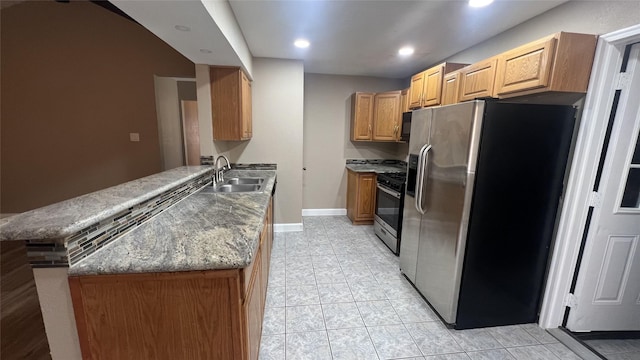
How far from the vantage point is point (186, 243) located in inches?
47.5

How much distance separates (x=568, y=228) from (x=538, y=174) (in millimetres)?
470

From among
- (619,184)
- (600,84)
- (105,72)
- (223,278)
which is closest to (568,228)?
Result: (619,184)

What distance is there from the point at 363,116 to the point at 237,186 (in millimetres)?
2473

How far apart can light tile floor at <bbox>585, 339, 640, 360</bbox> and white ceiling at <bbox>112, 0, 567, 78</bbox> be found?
260 cm

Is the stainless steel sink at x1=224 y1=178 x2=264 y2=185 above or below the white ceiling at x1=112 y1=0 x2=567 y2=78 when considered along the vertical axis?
below

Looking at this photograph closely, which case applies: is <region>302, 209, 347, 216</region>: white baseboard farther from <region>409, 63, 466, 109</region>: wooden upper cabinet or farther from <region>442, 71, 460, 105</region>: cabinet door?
<region>442, 71, 460, 105</region>: cabinet door

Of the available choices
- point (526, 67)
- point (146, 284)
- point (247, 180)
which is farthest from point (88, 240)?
point (526, 67)

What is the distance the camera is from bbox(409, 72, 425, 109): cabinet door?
10.6ft

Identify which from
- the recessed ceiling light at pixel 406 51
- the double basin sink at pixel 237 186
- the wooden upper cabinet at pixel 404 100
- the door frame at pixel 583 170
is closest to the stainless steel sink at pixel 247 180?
the double basin sink at pixel 237 186

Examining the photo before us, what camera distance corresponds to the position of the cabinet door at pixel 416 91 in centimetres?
322

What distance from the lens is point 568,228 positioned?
1.88 meters

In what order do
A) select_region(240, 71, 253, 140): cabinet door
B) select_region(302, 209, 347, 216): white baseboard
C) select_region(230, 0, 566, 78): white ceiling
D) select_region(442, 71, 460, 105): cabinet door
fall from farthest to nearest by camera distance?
select_region(302, 209, 347, 216): white baseboard, select_region(240, 71, 253, 140): cabinet door, select_region(442, 71, 460, 105): cabinet door, select_region(230, 0, 566, 78): white ceiling

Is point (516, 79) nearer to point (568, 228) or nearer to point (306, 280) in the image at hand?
point (568, 228)

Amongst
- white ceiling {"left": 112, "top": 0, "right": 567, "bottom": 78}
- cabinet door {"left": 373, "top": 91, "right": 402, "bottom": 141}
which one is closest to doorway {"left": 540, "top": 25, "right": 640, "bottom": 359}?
white ceiling {"left": 112, "top": 0, "right": 567, "bottom": 78}
